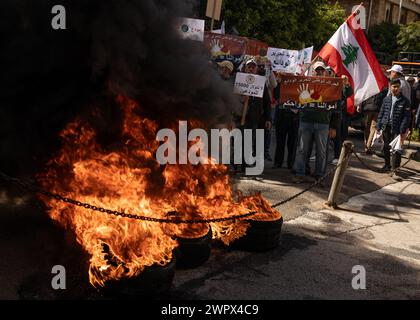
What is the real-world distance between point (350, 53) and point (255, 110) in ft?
7.86

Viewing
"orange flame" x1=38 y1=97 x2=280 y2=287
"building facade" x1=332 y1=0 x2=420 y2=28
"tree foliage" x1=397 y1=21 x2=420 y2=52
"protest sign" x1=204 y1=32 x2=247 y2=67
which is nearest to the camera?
"orange flame" x1=38 y1=97 x2=280 y2=287

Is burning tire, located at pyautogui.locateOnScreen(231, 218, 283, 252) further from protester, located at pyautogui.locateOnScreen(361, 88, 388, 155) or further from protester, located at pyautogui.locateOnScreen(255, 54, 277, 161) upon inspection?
protester, located at pyautogui.locateOnScreen(361, 88, 388, 155)

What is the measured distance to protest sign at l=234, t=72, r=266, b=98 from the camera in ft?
29.0

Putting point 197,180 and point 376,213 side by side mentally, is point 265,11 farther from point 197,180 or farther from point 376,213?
point 197,180

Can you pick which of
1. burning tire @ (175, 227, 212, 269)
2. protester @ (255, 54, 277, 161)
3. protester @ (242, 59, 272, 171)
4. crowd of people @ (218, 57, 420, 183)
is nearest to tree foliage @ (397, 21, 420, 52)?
crowd of people @ (218, 57, 420, 183)

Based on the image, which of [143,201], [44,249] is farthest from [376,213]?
[44,249]

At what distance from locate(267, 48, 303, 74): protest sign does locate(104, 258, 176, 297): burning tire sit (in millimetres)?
9415

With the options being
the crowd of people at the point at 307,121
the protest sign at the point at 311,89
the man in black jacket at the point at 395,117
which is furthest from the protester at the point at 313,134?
the man in black jacket at the point at 395,117

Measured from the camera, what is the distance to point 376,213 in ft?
25.2

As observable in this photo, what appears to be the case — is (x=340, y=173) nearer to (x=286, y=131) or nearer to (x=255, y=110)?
(x=255, y=110)

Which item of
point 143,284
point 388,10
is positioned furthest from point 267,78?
point 388,10

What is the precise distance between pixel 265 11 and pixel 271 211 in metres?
17.4

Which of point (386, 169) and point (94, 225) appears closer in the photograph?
point (94, 225)

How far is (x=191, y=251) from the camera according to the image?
4719 mm
